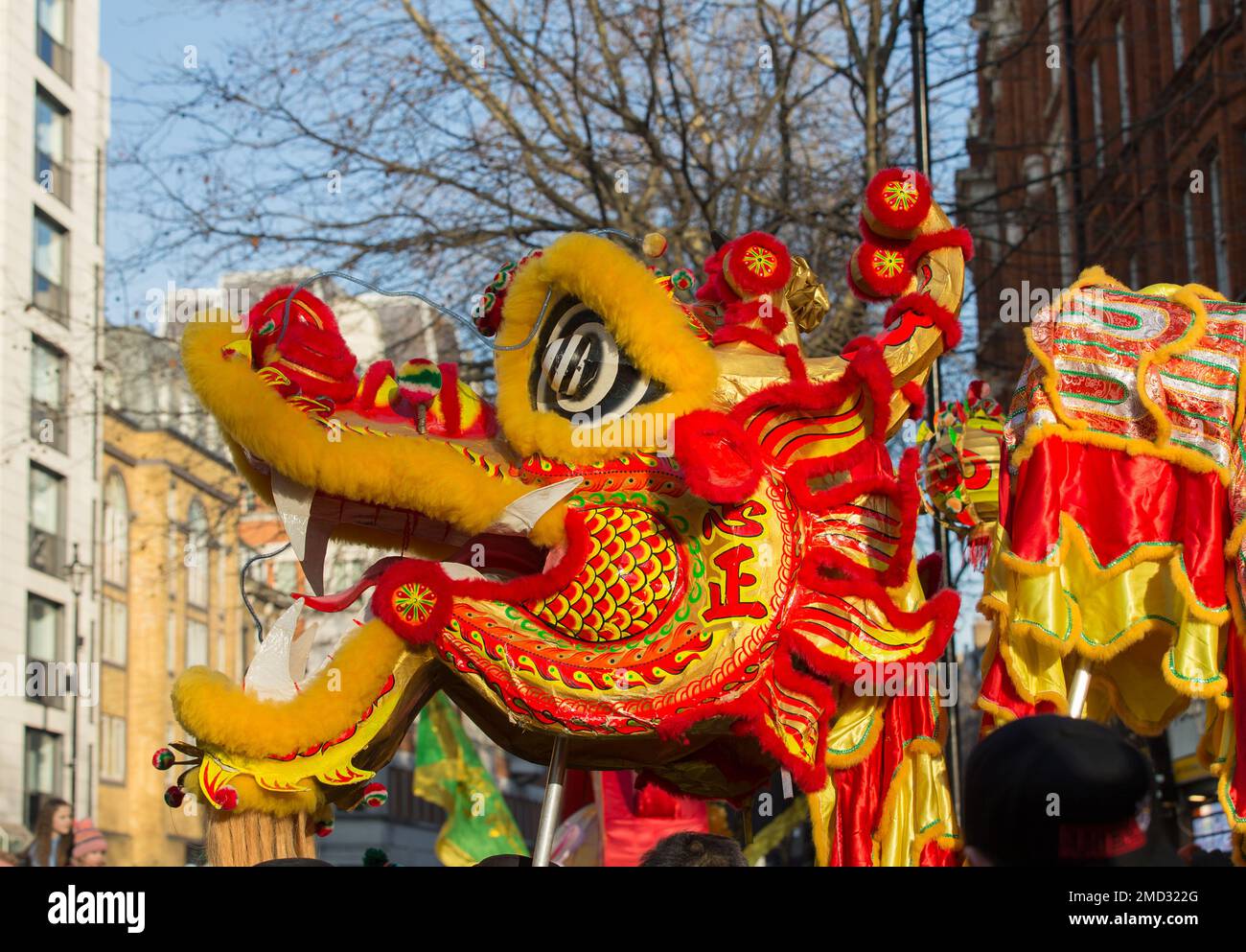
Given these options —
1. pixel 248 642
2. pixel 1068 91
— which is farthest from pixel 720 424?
pixel 248 642

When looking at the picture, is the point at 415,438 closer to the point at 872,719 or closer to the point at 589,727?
the point at 589,727

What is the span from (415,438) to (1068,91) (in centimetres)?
1403

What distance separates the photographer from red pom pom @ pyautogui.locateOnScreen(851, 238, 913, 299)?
486cm

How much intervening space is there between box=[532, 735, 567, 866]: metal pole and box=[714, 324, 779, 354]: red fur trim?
49.7 inches

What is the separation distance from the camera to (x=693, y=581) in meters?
4.54

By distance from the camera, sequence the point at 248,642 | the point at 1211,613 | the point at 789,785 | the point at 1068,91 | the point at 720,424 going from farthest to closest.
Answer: the point at 248,642 < the point at 1068,91 < the point at 789,785 < the point at 720,424 < the point at 1211,613

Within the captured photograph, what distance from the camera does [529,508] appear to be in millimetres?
4602

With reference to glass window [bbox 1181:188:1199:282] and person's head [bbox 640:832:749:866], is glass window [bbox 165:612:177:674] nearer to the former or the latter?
glass window [bbox 1181:188:1199:282]

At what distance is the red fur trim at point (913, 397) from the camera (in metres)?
4.84

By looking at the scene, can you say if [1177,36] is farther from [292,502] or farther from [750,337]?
[292,502]

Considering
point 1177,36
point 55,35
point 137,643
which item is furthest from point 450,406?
point 137,643

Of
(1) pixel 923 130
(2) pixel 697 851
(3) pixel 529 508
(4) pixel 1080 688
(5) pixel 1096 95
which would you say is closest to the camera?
(2) pixel 697 851

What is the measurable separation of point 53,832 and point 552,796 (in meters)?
3.62

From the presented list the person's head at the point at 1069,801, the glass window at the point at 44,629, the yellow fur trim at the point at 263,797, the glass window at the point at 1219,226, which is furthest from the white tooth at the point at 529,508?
the glass window at the point at 44,629
